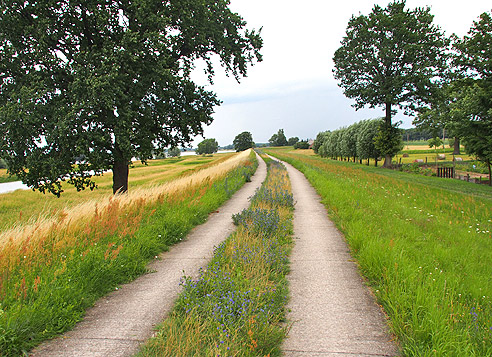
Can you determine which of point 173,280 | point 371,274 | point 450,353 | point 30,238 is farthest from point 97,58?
point 450,353

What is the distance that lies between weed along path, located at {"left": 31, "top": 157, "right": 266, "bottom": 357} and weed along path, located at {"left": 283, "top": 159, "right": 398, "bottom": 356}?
73.1 inches

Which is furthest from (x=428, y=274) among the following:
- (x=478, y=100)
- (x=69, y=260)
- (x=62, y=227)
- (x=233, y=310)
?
(x=478, y=100)

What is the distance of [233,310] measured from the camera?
3303 millimetres

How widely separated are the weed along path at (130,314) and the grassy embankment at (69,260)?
0.21m

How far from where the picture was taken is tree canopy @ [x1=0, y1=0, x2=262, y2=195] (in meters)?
9.59

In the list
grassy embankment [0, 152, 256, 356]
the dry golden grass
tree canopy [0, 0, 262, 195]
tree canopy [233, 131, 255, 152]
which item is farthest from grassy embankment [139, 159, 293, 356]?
tree canopy [233, 131, 255, 152]

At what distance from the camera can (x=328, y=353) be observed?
2.81 m

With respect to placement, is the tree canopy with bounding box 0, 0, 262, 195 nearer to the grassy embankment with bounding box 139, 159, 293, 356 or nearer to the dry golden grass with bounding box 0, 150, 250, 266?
the dry golden grass with bounding box 0, 150, 250, 266

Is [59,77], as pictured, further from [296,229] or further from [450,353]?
[450,353]

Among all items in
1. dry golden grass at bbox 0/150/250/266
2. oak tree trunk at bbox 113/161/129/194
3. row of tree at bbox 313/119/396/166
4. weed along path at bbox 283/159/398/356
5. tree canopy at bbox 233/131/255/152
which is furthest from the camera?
tree canopy at bbox 233/131/255/152

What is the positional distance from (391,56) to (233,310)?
34.3 metres

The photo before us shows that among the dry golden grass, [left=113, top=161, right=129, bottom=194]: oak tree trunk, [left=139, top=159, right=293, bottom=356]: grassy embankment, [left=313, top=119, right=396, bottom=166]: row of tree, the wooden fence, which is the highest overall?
[left=313, top=119, right=396, bottom=166]: row of tree

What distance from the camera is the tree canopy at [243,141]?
7274 inches

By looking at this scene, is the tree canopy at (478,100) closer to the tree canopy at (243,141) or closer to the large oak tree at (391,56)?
the large oak tree at (391,56)
